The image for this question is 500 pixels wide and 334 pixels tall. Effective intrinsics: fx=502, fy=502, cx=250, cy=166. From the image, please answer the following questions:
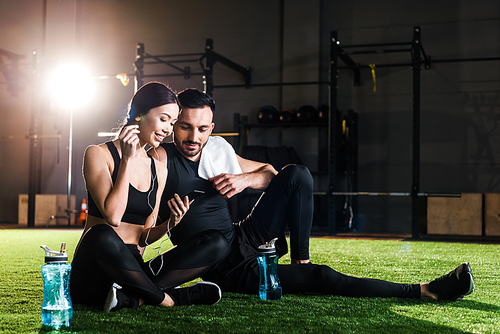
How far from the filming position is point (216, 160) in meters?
2.20

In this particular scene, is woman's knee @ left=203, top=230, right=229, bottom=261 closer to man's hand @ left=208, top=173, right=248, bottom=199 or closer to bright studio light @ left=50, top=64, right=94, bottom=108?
man's hand @ left=208, top=173, right=248, bottom=199

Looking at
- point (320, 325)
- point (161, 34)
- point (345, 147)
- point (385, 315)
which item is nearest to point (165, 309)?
point (320, 325)

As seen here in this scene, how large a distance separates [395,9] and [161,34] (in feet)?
12.6

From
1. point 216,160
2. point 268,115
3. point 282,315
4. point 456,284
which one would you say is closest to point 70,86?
point 268,115

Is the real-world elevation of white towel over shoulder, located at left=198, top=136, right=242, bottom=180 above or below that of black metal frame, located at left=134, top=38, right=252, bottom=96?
below

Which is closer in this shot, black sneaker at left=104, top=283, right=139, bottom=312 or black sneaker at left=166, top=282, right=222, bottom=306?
black sneaker at left=104, top=283, right=139, bottom=312

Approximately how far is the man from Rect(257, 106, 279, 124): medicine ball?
5.27 m

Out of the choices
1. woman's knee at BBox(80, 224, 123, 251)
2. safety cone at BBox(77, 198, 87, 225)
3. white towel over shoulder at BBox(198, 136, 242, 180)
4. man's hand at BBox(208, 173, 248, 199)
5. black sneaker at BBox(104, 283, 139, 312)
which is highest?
white towel over shoulder at BBox(198, 136, 242, 180)

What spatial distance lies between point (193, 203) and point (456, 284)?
1.06 metres

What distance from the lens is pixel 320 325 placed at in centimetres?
156

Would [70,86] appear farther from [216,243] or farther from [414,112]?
[216,243]

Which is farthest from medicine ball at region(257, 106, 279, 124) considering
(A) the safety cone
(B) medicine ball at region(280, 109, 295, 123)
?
(A) the safety cone

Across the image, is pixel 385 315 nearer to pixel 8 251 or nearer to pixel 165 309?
pixel 165 309

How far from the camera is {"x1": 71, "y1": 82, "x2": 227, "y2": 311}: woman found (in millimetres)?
1650
